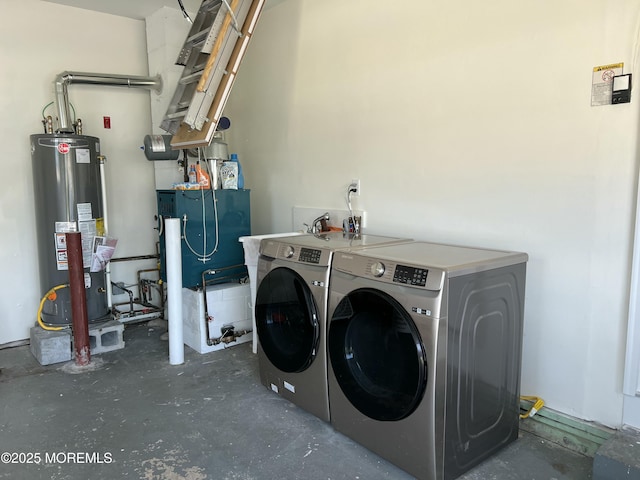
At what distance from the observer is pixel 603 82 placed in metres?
1.91

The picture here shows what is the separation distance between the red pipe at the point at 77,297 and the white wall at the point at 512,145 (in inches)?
67.4

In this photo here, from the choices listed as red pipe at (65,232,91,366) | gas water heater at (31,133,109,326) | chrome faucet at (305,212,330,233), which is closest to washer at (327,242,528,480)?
chrome faucet at (305,212,330,233)

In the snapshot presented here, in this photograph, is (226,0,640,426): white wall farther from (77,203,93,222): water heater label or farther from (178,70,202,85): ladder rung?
(77,203,93,222): water heater label

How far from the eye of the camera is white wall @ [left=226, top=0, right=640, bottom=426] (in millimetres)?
1933

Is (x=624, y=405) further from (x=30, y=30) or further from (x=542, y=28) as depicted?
(x=30, y=30)

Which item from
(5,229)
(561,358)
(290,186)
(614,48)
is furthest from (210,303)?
(614,48)

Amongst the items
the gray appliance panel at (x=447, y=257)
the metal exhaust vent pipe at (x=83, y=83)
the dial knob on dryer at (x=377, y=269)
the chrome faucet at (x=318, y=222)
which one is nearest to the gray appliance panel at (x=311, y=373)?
the gray appliance panel at (x=447, y=257)

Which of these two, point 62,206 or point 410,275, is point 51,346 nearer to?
point 62,206

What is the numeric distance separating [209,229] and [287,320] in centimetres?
116

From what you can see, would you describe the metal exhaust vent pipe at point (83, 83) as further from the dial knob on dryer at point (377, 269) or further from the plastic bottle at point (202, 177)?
the dial knob on dryer at point (377, 269)

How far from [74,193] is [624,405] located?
3481mm

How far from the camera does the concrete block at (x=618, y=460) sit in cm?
167

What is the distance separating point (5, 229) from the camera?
348 centimetres

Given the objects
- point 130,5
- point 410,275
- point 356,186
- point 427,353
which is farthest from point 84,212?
point 427,353
